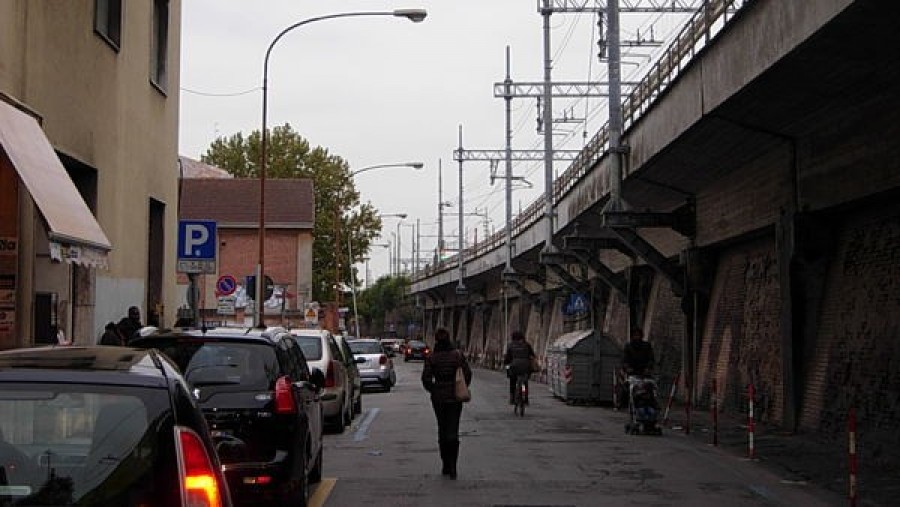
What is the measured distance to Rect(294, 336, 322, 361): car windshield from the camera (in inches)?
736

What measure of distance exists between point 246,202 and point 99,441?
6338 centimetres

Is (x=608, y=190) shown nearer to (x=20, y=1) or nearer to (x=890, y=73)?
(x=890, y=73)

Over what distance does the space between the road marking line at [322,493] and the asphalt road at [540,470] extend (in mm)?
11

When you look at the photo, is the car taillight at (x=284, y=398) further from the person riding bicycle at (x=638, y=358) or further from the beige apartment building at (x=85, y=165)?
the person riding bicycle at (x=638, y=358)

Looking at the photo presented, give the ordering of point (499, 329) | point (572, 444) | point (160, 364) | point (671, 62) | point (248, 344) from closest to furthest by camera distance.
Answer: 1. point (160, 364)
2. point (248, 344)
3. point (572, 444)
4. point (671, 62)
5. point (499, 329)

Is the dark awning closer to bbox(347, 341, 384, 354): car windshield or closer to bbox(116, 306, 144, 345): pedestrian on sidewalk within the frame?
bbox(116, 306, 144, 345): pedestrian on sidewalk

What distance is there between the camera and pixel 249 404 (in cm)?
936

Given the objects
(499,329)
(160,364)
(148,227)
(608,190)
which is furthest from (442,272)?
(160,364)

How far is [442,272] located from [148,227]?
59.1 m

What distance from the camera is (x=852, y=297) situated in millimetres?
18438

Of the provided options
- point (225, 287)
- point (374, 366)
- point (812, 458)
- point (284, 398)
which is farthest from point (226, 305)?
point (284, 398)

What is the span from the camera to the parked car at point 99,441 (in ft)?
15.0

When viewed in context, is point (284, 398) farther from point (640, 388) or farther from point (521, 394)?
point (521, 394)

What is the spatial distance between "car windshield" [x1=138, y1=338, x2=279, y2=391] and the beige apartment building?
3059 mm
